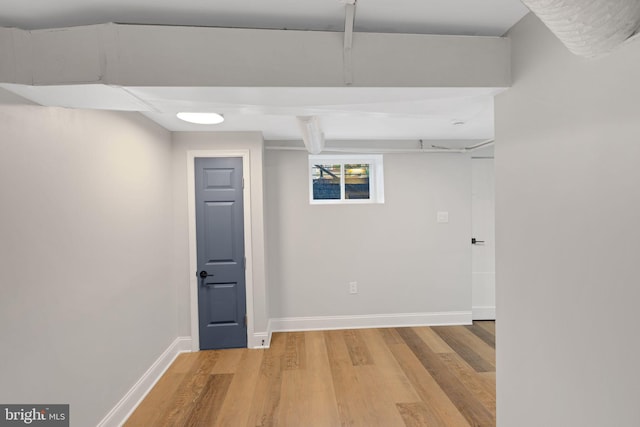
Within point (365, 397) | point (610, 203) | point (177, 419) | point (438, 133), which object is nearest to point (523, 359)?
point (610, 203)

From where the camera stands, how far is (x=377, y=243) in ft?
11.1

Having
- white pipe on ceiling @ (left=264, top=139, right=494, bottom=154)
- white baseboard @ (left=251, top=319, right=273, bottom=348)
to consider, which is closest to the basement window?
white pipe on ceiling @ (left=264, top=139, right=494, bottom=154)

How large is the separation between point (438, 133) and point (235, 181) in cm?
222

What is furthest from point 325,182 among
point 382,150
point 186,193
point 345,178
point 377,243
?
point 186,193

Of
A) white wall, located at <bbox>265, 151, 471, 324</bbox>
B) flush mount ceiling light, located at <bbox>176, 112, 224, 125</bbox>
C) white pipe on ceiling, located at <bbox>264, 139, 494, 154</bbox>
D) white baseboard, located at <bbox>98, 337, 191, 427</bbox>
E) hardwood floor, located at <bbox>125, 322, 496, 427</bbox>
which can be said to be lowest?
hardwood floor, located at <bbox>125, 322, 496, 427</bbox>

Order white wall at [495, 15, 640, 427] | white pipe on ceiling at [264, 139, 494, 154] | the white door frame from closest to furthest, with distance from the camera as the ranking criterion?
white wall at [495, 15, 640, 427] < the white door frame < white pipe on ceiling at [264, 139, 494, 154]

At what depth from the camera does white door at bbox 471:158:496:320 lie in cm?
349

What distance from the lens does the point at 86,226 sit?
5.44 ft

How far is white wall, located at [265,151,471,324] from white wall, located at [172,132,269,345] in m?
0.41

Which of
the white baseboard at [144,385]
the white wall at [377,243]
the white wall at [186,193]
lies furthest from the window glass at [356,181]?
the white baseboard at [144,385]

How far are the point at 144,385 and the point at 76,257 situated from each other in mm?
1272

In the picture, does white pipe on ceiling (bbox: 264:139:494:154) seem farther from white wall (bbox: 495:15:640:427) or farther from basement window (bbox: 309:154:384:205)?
white wall (bbox: 495:15:640:427)

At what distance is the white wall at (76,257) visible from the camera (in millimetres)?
1263

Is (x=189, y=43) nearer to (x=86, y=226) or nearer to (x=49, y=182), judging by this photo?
(x=49, y=182)
